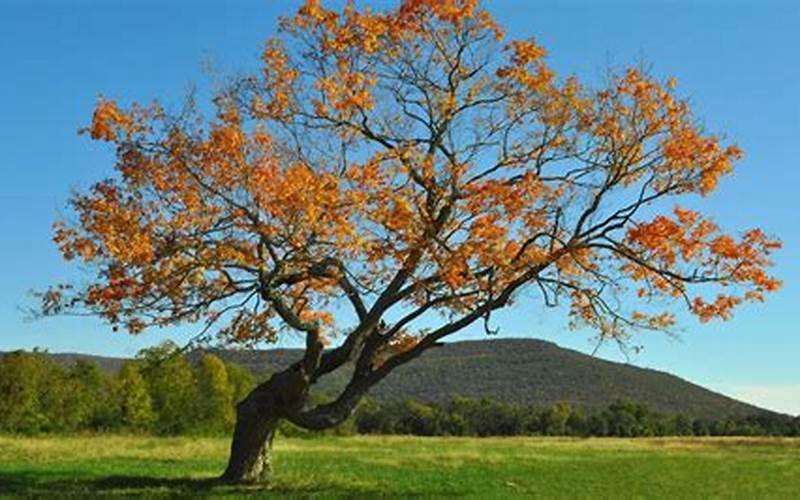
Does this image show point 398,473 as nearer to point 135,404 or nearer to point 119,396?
point 135,404

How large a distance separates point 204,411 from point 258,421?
6226 cm

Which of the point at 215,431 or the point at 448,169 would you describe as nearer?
the point at 448,169

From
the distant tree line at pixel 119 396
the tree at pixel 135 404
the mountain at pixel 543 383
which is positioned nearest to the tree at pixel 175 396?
the distant tree line at pixel 119 396

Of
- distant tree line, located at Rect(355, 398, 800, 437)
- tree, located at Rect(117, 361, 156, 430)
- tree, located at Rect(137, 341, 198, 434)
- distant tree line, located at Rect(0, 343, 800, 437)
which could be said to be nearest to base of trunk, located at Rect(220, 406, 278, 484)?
distant tree line, located at Rect(0, 343, 800, 437)

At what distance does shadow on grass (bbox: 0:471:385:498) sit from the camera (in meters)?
27.6

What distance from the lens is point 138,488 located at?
95.9ft

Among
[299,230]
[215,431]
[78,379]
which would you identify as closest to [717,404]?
[215,431]

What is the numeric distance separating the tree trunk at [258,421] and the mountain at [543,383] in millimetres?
86972

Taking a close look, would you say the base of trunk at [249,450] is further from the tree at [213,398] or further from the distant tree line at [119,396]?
the tree at [213,398]

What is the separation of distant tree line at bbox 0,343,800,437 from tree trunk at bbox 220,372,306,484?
30052mm

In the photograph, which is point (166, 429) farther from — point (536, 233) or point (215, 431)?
point (536, 233)

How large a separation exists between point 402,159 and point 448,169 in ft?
4.14

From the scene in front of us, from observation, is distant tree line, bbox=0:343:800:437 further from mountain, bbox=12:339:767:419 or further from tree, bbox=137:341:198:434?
mountain, bbox=12:339:767:419

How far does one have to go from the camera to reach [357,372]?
31094 millimetres
